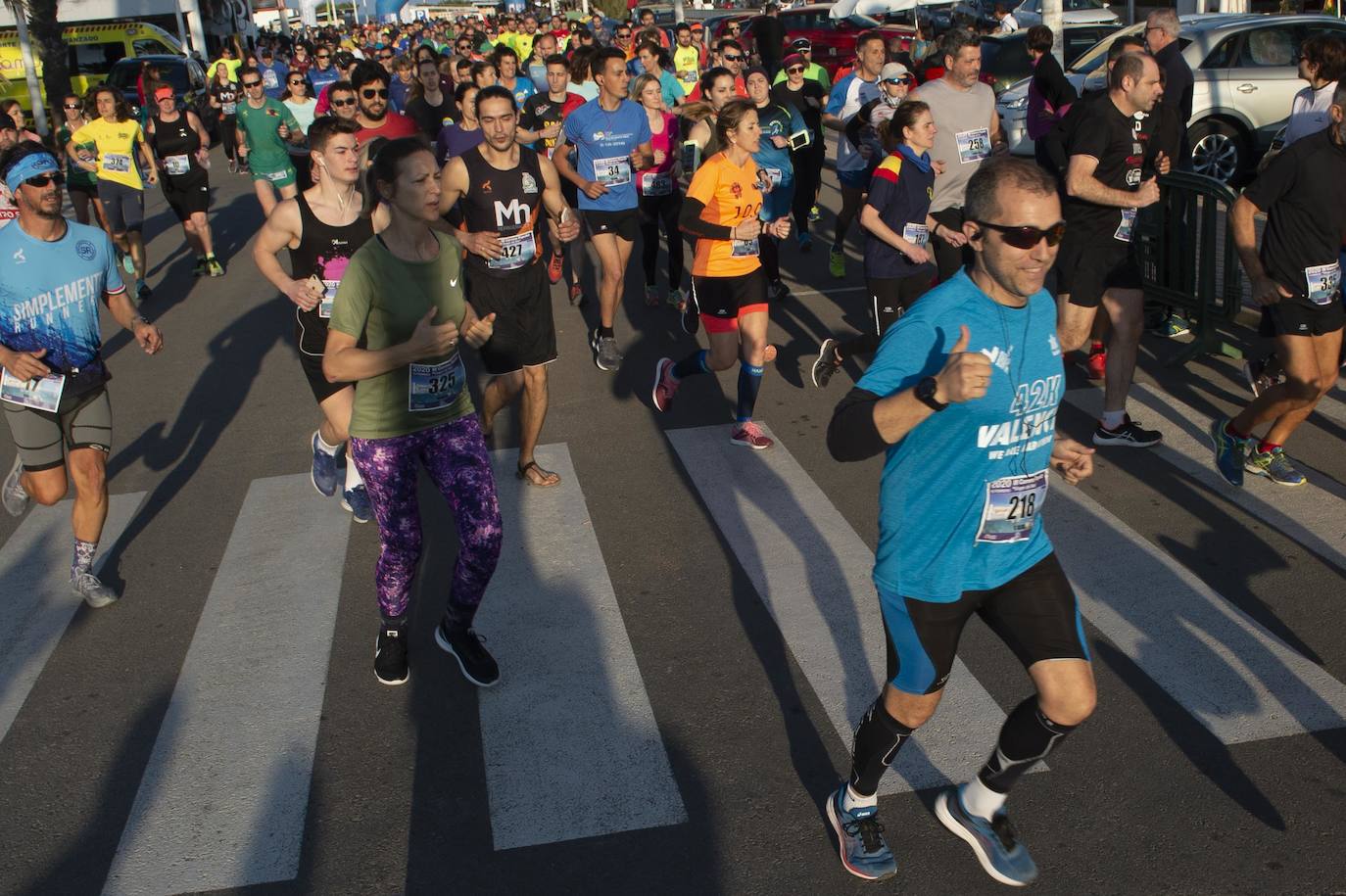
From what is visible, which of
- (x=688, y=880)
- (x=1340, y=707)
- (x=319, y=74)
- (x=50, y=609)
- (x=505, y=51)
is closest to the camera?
(x=688, y=880)

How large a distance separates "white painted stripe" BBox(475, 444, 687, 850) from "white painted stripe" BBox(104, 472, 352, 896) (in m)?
0.66

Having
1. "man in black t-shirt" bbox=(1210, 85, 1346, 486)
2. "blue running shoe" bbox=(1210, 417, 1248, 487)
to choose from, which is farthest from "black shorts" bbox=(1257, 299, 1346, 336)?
"blue running shoe" bbox=(1210, 417, 1248, 487)

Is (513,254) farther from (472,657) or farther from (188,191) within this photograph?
(188,191)

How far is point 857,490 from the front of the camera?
7000 mm

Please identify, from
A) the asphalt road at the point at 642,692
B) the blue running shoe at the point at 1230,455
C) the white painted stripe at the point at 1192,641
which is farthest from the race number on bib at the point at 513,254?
the blue running shoe at the point at 1230,455

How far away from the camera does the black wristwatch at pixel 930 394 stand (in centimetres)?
312

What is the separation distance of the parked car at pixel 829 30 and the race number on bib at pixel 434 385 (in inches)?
1077

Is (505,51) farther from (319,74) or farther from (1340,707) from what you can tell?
(1340,707)

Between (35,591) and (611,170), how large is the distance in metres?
5.34

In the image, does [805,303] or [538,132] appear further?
[538,132]

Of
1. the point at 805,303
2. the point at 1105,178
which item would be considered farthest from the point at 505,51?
the point at 1105,178

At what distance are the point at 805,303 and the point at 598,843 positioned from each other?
7785mm

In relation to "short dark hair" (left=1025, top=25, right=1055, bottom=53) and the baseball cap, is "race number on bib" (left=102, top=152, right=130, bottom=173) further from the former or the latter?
"short dark hair" (left=1025, top=25, right=1055, bottom=53)

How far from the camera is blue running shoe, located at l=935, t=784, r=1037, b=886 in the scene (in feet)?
12.3
